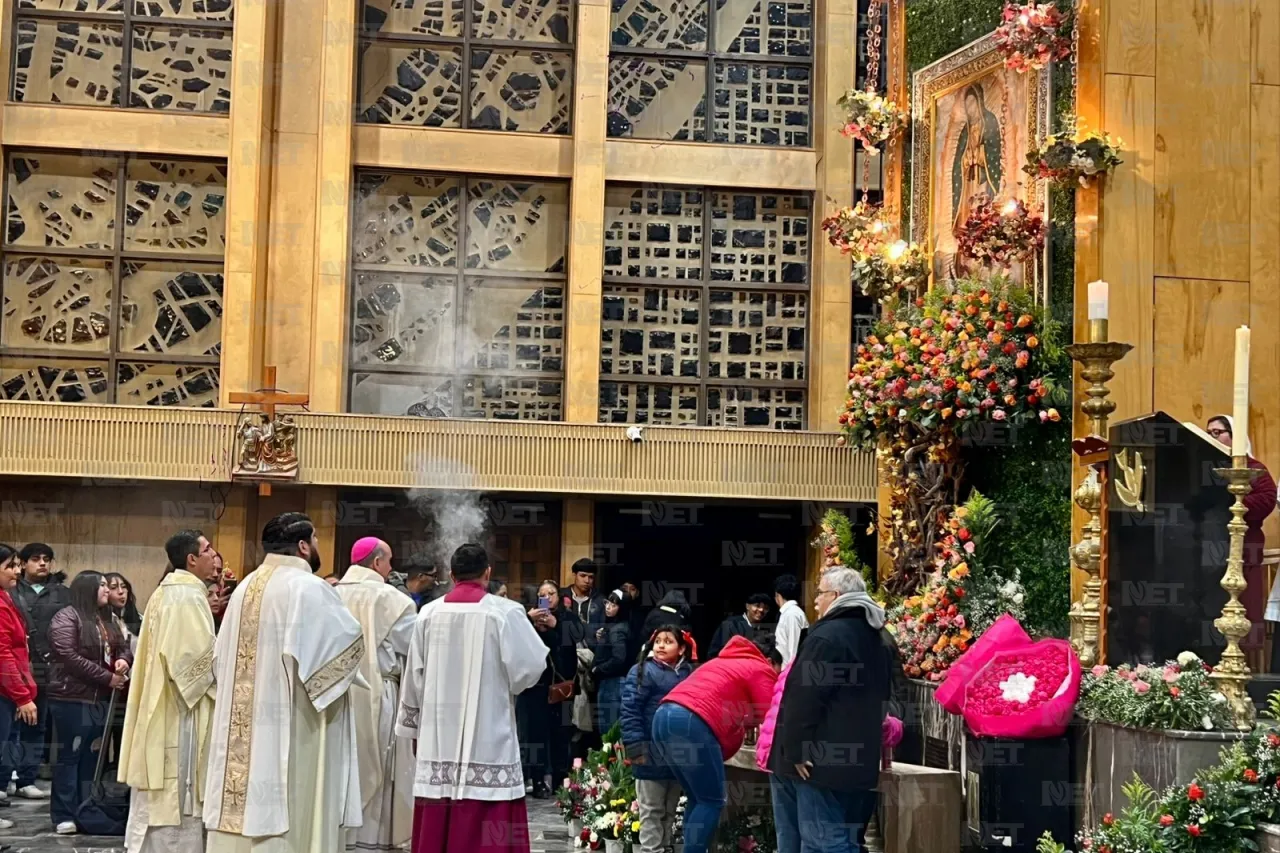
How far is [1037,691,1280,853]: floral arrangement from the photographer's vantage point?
7.43m

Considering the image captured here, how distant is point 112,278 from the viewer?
18094 millimetres

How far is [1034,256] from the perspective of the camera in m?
11.9

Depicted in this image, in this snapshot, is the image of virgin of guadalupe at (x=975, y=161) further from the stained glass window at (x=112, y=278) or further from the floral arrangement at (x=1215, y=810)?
the stained glass window at (x=112, y=278)

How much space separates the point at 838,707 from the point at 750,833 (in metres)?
2.16

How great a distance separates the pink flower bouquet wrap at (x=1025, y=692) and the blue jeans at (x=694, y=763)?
4.85 feet

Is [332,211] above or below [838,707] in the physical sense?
above

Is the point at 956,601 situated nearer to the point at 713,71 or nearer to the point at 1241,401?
the point at 1241,401

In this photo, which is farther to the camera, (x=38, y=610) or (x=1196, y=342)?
(x=38, y=610)

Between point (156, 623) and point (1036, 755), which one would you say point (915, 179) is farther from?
point (156, 623)

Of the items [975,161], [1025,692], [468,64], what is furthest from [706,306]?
[1025,692]

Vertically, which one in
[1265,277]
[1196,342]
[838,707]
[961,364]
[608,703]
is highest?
[1265,277]

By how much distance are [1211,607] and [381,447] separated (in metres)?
9.74

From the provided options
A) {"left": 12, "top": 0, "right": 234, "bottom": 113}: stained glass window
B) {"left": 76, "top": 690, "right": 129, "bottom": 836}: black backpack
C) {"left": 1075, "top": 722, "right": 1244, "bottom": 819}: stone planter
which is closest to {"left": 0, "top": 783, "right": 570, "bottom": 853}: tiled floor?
{"left": 76, "top": 690, "right": 129, "bottom": 836}: black backpack

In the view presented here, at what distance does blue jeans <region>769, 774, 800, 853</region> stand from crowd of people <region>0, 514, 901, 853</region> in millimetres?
13
